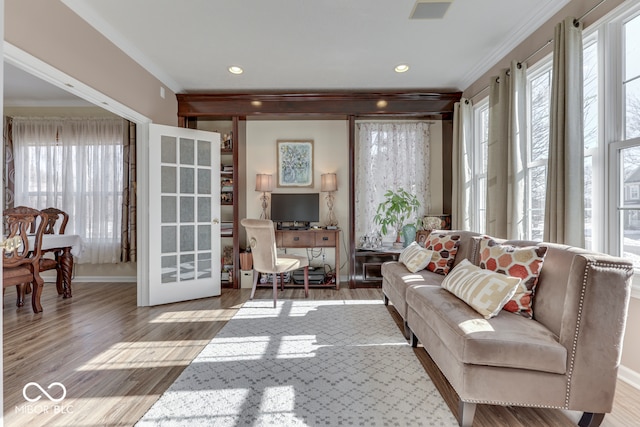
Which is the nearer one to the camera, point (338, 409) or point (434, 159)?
point (338, 409)

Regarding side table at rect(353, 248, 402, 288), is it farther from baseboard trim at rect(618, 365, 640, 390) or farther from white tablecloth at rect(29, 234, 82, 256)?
white tablecloth at rect(29, 234, 82, 256)

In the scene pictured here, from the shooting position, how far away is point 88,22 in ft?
8.24

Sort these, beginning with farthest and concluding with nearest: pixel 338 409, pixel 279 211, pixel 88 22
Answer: pixel 279 211 < pixel 88 22 < pixel 338 409

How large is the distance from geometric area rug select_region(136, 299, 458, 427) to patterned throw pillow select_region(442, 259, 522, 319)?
0.57 meters

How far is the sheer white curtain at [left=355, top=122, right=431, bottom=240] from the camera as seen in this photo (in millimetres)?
4488

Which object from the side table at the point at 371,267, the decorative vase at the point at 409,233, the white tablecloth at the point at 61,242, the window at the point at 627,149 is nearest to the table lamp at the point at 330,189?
the side table at the point at 371,267

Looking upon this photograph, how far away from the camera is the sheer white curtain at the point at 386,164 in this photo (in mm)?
4488

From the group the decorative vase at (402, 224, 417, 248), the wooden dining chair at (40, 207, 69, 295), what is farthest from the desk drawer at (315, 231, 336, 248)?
the wooden dining chair at (40, 207, 69, 295)

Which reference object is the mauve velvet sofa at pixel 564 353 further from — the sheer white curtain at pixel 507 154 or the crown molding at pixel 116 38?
the crown molding at pixel 116 38

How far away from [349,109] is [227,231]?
2311 mm

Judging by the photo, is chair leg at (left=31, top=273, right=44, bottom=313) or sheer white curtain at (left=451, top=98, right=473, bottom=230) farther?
sheer white curtain at (left=451, top=98, right=473, bottom=230)

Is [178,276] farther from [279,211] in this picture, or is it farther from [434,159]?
[434,159]

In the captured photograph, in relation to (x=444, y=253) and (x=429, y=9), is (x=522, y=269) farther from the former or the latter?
(x=429, y=9)

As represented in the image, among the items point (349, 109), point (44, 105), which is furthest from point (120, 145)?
point (349, 109)
